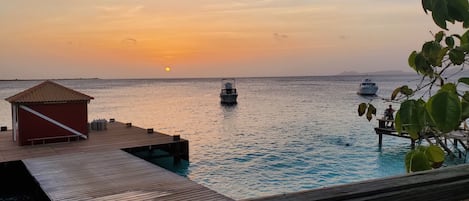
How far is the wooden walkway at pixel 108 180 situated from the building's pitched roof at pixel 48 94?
4.05 m

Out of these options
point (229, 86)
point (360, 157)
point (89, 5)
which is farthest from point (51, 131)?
point (229, 86)

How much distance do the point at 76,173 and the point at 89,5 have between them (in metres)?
17.8

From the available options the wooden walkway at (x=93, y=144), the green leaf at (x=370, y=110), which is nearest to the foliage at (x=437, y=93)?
the green leaf at (x=370, y=110)

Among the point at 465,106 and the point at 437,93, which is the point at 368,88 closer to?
the point at 465,106

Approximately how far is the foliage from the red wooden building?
56.5 feet

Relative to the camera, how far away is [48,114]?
1703 centimetres

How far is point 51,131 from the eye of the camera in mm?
17016

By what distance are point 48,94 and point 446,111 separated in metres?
18.3

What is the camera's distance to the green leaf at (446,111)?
4.02ft

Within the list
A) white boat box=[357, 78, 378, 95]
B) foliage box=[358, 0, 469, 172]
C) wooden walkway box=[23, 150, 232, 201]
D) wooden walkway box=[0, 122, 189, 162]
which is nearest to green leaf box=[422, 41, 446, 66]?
foliage box=[358, 0, 469, 172]

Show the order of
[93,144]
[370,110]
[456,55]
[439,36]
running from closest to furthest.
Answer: [456,55]
[439,36]
[370,110]
[93,144]

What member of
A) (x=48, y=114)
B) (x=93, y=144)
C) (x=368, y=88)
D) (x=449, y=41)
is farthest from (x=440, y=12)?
(x=368, y=88)

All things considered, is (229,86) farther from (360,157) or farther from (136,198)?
(136,198)

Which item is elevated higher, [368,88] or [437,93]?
[368,88]
